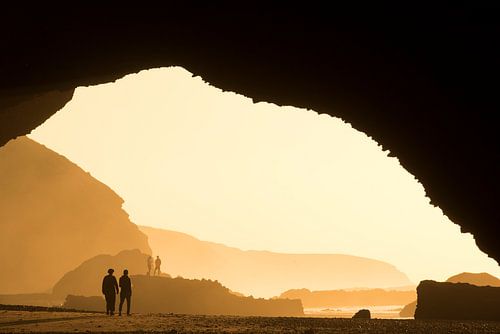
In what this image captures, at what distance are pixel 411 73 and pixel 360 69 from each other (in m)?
0.92

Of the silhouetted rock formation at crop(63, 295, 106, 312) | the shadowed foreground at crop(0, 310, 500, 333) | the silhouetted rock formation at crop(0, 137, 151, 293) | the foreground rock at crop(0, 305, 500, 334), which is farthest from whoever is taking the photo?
the silhouetted rock formation at crop(0, 137, 151, 293)

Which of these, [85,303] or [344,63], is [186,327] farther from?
[85,303]

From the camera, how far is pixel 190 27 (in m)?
9.42

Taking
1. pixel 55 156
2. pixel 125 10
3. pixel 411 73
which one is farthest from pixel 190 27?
pixel 55 156

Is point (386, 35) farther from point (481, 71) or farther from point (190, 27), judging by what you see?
point (190, 27)

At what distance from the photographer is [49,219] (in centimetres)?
13750

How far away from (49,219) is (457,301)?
128786 millimetres

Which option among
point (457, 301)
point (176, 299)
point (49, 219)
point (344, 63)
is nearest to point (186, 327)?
point (344, 63)

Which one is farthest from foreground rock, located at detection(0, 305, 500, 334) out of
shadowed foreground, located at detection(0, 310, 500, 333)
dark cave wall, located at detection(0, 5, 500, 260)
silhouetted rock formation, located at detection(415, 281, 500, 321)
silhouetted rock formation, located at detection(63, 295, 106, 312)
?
silhouetted rock formation, located at detection(63, 295, 106, 312)

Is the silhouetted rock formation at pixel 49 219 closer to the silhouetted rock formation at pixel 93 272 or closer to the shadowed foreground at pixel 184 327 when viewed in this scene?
the silhouetted rock formation at pixel 93 272

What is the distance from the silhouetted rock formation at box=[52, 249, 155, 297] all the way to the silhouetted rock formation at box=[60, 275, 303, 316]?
127 feet

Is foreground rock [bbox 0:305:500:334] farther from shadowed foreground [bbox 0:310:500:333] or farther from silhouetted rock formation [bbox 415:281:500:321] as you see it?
silhouetted rock formation [bbox 415:281:500:321]

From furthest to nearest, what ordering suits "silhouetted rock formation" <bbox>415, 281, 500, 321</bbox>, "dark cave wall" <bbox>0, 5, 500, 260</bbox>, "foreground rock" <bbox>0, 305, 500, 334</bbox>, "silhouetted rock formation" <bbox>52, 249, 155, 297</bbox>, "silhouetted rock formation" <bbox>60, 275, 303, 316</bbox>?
"silhouetted rock formation" <bbox>52, 249, 155, 297</bbox> → "silhouetted rock formation" <bbox>60, 275, 303, 316</bbox> → "silhouetted rock formation" <bbox>415, 281, 500, 321</bbox> → "foreground rock" <bbox>0, 305, 500, 334</bbox> → "dark cave wall" <bbox>0, 5, 500, 260</bbox>

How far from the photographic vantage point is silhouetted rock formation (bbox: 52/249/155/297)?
8906cm
